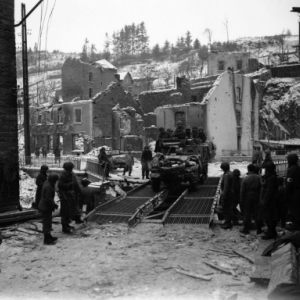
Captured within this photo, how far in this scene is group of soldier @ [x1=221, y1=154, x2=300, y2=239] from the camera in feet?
24.4

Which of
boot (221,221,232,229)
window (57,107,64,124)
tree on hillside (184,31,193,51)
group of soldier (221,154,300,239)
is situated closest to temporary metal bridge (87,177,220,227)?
boot (221,221,232,229)

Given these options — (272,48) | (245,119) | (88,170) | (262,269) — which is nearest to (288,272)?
(262,269)

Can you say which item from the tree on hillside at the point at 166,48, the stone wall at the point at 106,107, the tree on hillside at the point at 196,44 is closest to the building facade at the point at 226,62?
the stone wall at the point at 106,107

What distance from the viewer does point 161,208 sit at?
12.5 meters

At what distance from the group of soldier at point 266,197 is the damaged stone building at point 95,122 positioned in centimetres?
3027

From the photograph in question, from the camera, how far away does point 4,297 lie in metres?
5.23

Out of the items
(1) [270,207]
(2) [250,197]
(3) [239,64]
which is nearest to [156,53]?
(3) [239,64]

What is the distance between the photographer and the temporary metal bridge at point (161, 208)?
33.5 feet

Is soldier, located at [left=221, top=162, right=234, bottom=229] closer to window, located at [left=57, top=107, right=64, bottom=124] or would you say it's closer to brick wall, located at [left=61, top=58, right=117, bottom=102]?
window, located at [left=57, top=107, right=64, bottom=124]

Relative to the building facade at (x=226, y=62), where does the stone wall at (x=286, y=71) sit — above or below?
below

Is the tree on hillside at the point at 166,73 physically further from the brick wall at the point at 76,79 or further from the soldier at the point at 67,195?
the soldier at the point at 67,195

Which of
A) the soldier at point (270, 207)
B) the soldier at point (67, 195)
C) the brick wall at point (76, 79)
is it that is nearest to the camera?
the soldier at point (270, 207)

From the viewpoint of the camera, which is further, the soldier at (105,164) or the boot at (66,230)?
the soldier at (105,164)

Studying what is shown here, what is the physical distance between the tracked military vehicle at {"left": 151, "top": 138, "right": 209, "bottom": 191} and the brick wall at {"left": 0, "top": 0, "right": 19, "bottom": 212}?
5438 millimetres
